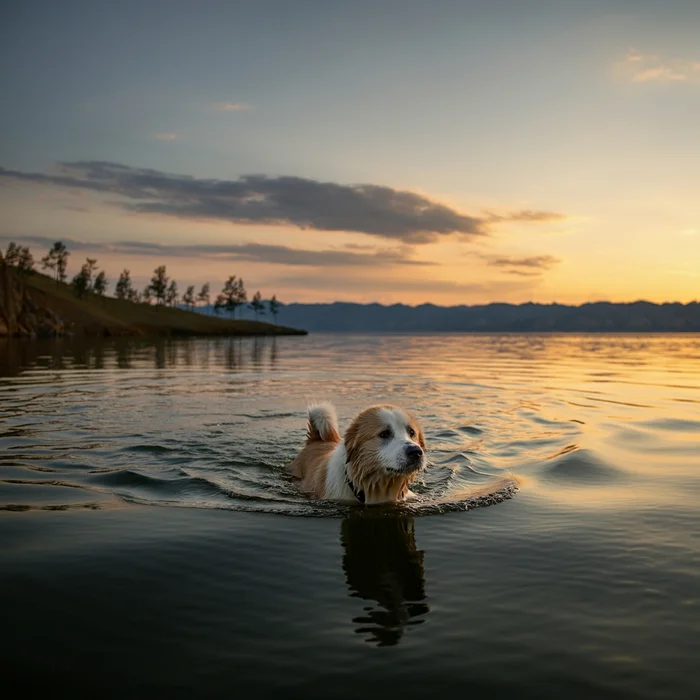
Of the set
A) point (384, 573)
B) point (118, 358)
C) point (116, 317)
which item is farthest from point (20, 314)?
point (384, 573)

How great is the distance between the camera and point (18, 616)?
15.8 ft

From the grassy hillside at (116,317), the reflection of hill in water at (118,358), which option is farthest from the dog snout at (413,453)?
the grassy hillside at (116,317)

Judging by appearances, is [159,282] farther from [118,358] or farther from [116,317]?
[118,358]

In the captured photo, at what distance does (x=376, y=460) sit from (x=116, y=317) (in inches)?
6523

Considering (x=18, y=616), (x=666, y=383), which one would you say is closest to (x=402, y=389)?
(x=666, y=383)

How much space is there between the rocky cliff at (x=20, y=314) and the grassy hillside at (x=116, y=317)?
9476 mm

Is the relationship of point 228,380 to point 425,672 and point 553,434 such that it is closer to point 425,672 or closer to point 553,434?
point 553,434

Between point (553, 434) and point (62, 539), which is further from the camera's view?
point (553, 434)

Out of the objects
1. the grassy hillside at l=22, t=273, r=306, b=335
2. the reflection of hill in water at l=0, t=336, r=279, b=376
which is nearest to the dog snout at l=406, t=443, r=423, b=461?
the reflection of hill in water at l=0, t=336, r=279, b=376

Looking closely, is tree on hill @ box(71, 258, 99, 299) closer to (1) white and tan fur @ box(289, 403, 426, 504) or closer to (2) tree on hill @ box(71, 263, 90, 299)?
(2) tree on hill @ box(71, 263, 90, 299)

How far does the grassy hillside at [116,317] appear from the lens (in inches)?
4819

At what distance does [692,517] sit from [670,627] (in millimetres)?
3559

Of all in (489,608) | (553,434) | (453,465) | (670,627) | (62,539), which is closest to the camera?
(670,627)

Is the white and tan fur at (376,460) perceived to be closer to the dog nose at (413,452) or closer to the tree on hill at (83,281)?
the dog nose at (413,452)
